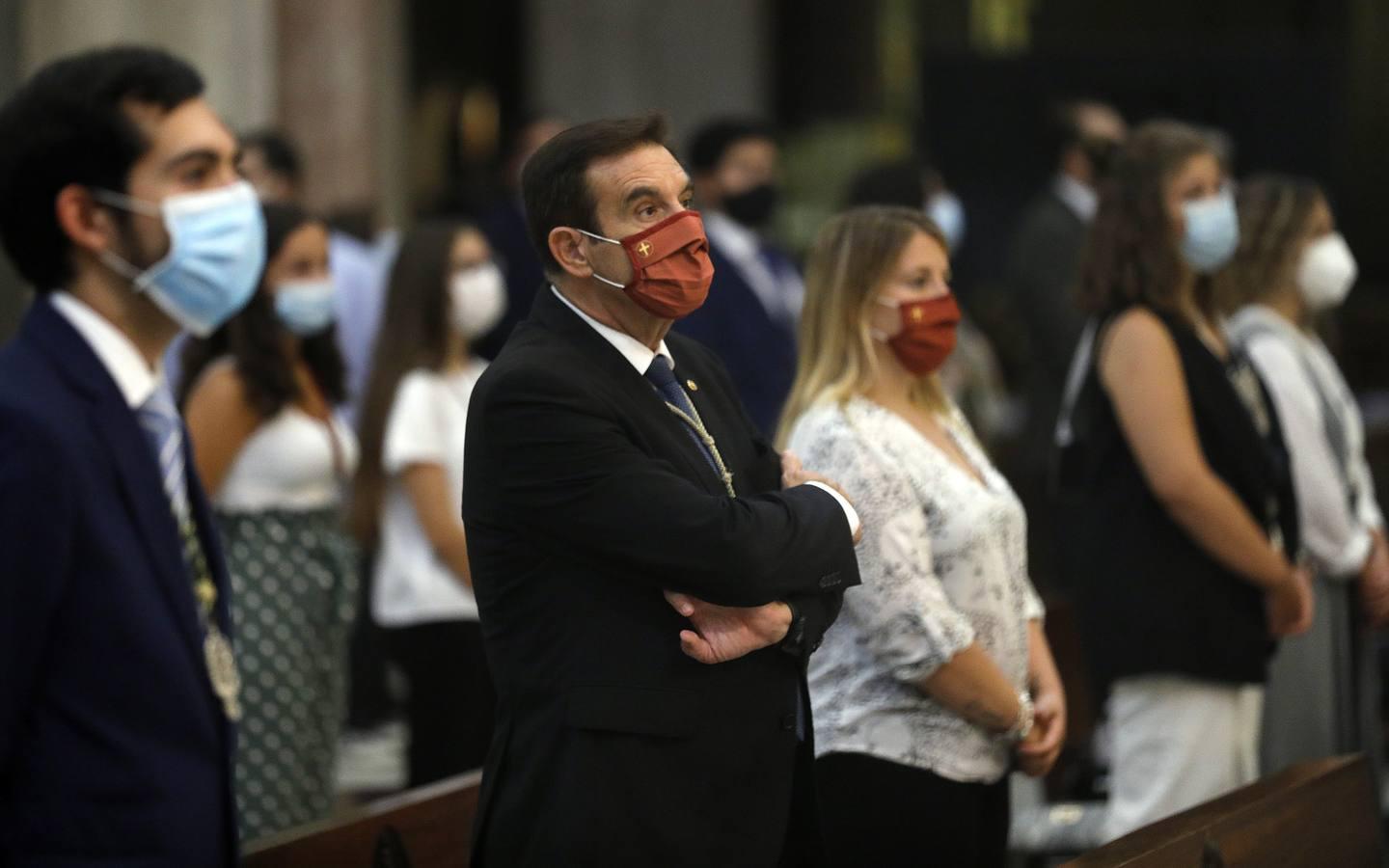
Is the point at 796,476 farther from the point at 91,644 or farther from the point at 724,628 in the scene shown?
the point at 91,644

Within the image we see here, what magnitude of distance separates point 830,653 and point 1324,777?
3.30 feet

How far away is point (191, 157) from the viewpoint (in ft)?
9.80

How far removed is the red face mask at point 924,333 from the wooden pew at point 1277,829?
0.99 meters

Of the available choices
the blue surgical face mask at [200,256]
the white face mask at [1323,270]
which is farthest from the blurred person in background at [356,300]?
the blue surgical face mask at [200,256]

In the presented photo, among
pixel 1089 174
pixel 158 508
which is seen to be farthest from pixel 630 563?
pixel 1089 174

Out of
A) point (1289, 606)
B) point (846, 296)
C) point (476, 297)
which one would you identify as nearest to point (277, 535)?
point (476, 297)

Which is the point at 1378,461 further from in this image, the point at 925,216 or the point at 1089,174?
the point at 925,216

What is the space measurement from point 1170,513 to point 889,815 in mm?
1341

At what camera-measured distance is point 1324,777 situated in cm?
385

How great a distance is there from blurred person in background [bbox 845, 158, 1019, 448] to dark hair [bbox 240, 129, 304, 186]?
212cm

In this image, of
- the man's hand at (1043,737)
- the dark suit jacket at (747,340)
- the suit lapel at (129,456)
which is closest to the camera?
the suit lapel at (129,456)

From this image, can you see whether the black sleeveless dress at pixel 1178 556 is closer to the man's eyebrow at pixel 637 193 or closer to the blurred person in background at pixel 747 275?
the blurred person in background at pixel 747 275

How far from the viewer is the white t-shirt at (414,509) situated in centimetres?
548

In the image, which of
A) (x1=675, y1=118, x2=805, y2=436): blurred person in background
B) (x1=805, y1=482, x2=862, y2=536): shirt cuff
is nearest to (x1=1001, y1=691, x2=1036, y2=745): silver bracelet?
(x1=805, y1=482, x2=862, y2=536): shirt cuff
